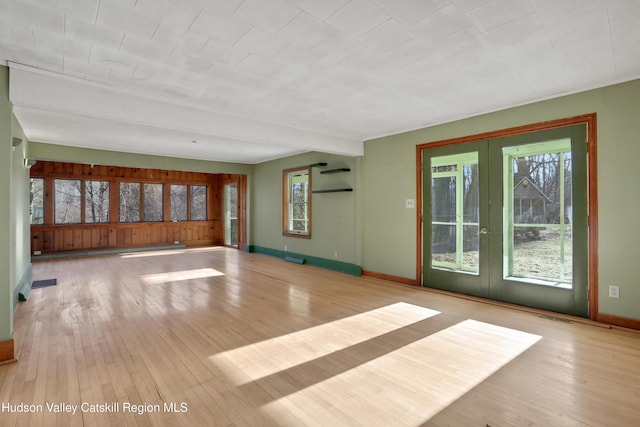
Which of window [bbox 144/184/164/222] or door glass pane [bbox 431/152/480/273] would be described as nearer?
door glass pane [bbox 431/152/480/273]

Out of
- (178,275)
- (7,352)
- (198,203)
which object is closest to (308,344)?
(7,352)

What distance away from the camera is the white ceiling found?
2.12 metres

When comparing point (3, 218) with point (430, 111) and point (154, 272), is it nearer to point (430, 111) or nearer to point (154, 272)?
point (154, 272)

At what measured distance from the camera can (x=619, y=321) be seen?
3391 millimetres

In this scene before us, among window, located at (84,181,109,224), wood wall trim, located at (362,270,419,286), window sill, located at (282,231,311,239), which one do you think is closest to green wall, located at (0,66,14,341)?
wood wall trim, located at (362,270,419,286)

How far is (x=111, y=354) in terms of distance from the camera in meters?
2.80

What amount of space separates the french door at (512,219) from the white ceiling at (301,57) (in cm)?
65

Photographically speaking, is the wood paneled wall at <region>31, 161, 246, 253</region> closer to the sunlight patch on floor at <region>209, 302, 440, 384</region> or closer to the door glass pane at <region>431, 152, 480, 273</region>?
the door glass pane at <region>431, 152, 480, 273</region>

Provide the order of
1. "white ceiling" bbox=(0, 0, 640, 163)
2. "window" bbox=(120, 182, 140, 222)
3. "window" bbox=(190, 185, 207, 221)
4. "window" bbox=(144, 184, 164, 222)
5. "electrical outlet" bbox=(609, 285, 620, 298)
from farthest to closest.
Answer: "window" bbox=(190, 185, 207, 221) → "window" bbox=(144, 184, 164, 222) → "window" bbox=(120, 182, 140, 222) → "electrical outlet" bbox=(609, 285, 620, 298) → "white ceiling" bbox=(0, 0, 640, 163)

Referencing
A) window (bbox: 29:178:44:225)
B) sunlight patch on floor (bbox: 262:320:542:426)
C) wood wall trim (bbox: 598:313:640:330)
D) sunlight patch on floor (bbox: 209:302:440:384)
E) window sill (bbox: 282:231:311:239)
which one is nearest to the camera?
sunlight patch on floor (bbox: 262:320:542:426)

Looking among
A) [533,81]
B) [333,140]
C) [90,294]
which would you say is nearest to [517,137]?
[533,81]

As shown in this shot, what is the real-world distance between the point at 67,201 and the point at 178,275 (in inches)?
216

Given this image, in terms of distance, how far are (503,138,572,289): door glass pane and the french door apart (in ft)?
0.03

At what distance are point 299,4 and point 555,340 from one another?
360 cm
